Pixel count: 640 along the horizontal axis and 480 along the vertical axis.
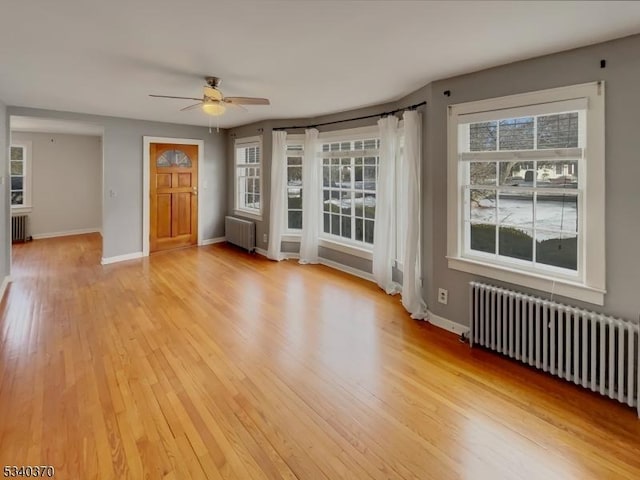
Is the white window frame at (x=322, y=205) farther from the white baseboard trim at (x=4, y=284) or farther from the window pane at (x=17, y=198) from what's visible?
the window pane at (x=17, y=198)

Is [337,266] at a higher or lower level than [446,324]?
higher

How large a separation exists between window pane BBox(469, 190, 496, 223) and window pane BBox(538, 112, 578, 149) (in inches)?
21.8

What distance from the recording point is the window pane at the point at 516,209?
9.17 feet

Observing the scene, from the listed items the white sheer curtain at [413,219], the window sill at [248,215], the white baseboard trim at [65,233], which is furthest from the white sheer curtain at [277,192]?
the white baseboard trim at [65,233]

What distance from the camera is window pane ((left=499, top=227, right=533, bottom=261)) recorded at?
9.38ft

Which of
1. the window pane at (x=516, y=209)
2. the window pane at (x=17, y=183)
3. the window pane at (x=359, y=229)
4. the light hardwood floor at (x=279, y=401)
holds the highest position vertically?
the window pane at (x=17, y=183)

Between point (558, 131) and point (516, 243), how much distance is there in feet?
3.05

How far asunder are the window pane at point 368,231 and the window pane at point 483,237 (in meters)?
1.85

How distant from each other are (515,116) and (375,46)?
1.26 metres

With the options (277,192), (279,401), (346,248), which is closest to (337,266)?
(346,248)

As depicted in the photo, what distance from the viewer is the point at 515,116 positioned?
2.74 m

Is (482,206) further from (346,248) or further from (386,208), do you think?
(346,248)

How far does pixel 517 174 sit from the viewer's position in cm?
285

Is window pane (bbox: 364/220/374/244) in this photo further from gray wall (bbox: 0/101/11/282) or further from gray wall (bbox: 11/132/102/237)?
gray wall (bbox: 11/132/102/237)
